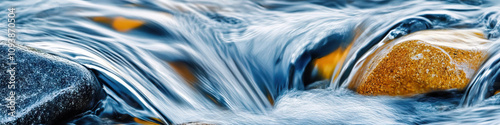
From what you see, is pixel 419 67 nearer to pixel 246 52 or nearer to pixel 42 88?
pixel 246 52

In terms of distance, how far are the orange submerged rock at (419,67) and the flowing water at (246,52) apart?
0.08 meters

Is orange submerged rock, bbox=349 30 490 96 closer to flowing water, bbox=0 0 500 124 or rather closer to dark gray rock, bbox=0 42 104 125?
flowing water, bbox=0 0 500 124

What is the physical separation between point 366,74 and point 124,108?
6.81ft

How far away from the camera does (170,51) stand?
4762mm

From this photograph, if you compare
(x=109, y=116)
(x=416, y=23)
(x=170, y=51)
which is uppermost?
(x=416, y=23)

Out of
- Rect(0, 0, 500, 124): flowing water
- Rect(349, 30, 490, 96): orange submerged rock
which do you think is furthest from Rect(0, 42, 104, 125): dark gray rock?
Rect(349, 30, 490, 96): orange submerged rock

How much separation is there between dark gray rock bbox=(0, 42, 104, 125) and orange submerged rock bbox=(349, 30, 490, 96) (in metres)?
2.33

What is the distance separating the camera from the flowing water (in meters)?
3.75

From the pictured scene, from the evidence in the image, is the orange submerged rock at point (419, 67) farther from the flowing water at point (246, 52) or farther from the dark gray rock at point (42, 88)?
the dark gray rock at point (42, 88)

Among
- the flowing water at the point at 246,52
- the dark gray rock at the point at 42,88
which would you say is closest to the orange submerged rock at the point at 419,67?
the flowing water at the point at 246,52

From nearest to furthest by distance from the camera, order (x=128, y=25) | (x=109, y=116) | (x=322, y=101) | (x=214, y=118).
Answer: (x=109, y=116) → (x=214, y=118) → (x=322, y=101) → (x=128, y=25)

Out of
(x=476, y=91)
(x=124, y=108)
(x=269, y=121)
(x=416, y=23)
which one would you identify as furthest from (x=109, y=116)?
(x=416, y=23)

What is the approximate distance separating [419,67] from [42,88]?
2924 millimetres

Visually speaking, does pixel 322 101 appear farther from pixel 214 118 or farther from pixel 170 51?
pixel 170 51
